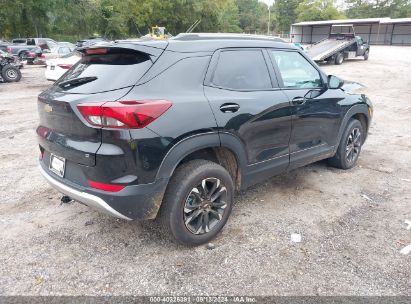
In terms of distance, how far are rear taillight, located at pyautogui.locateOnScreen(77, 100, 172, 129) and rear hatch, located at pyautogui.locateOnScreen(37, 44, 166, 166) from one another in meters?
0.06

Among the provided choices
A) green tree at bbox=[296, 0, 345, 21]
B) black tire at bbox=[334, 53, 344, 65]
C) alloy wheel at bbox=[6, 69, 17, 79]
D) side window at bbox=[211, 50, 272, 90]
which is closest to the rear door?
side window at bbox=[211, 50, 272, 90]

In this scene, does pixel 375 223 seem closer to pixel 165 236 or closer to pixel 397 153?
pixel 165 236

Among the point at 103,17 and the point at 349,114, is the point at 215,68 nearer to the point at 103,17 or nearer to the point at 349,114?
the point at 349,114

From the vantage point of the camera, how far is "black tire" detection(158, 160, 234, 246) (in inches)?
114

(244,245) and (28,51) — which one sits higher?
(28,51)

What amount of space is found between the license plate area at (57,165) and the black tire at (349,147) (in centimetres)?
355

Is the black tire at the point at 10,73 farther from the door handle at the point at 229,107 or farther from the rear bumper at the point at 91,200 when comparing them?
the door handle at the point at 229,107

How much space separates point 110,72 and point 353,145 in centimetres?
366

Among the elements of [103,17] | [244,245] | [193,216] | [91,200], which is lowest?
[244,245]

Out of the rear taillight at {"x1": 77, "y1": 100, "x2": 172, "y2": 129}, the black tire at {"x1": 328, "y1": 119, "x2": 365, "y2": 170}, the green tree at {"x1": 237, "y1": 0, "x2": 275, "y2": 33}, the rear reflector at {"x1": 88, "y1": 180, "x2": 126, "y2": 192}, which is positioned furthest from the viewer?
the green tree at {"x1": 237, "y1": 0, "x2": 275, "y2": 33}

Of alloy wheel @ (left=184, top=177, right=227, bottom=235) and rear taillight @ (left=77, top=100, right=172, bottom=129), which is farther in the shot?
alloy wheel @ (left=184, top=177, right=227, bottom=235)

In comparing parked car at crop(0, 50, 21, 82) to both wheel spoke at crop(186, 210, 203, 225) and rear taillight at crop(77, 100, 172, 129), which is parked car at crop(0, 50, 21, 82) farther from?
wheel spoke at crop(186, 210, 203, 225)

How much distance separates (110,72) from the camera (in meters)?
2.89

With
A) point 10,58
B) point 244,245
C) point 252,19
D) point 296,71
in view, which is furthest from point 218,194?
point 252,19
